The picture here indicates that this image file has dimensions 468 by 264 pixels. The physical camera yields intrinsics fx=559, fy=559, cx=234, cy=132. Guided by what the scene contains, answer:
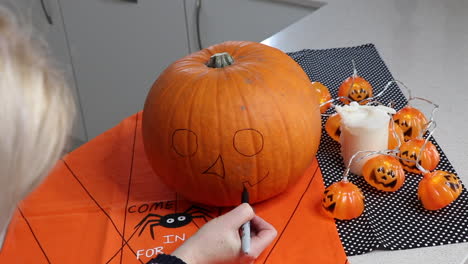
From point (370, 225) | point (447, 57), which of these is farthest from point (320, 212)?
point (447, 57)

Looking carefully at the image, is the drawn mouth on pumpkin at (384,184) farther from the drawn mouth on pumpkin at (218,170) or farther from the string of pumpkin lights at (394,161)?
the drawn mouth on pumpkin at (218,170)

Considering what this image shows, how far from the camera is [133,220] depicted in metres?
0.89

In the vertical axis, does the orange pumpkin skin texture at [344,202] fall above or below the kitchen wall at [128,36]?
above

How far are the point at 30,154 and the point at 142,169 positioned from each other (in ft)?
1.46

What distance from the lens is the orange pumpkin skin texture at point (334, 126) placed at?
3.31 feet

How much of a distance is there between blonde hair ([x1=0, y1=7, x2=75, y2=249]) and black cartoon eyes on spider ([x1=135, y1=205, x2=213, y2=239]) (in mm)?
284

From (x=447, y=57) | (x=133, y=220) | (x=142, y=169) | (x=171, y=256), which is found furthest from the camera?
(x=447, y=57)

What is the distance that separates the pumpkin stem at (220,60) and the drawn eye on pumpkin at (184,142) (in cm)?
12

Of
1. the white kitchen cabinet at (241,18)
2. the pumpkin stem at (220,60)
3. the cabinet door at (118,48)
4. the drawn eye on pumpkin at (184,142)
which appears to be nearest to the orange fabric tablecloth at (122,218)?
the drawn eye on pumpkin at (184,142)

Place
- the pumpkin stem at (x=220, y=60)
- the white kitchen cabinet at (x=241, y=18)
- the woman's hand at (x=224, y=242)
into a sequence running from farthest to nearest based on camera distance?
the white kitchen cabinet at (x=241, y=18) → the pumpkin stem at (x=220, y=60) → the woman's hand at (x=224, y=242)

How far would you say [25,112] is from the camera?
554mm

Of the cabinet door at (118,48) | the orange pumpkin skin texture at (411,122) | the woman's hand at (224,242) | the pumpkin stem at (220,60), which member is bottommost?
the cabinet door at (118,48)

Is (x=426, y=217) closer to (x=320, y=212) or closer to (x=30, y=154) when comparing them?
(x=320, y=212)

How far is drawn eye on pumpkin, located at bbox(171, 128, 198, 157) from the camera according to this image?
2.76 ft
